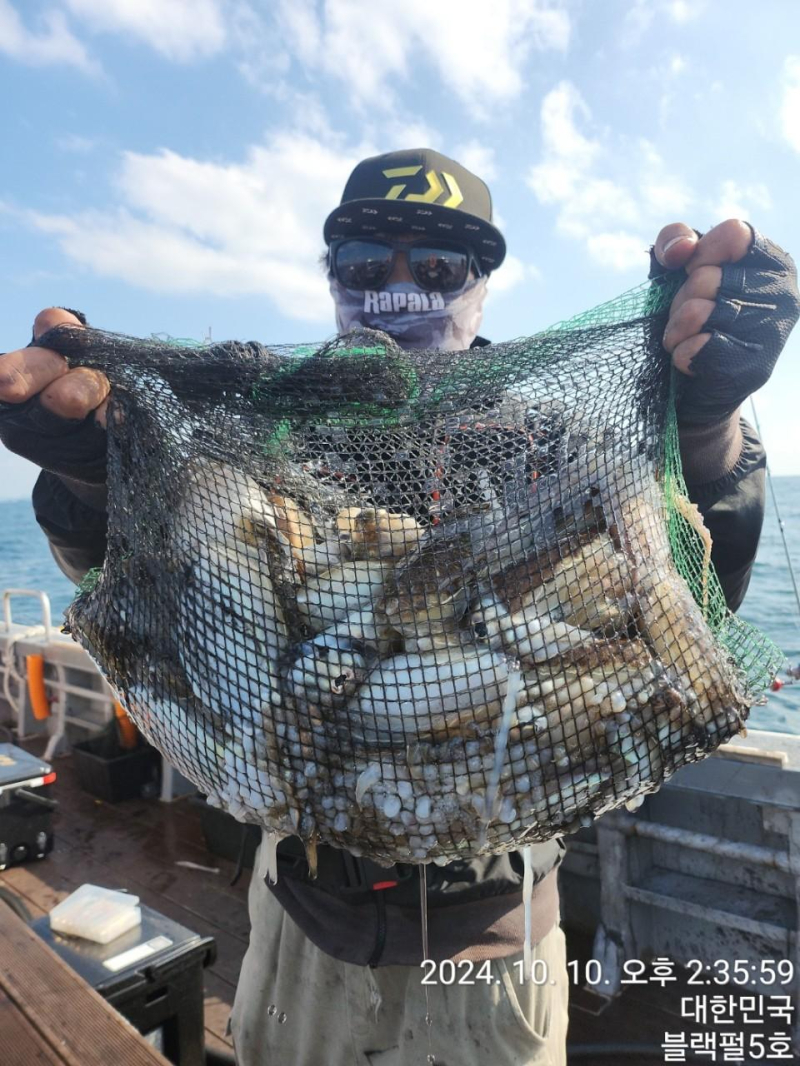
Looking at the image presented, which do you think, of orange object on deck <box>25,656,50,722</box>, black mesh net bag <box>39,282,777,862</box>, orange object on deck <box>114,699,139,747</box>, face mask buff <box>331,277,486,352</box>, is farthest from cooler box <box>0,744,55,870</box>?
face mask buff <box>331,277,486,352</box>

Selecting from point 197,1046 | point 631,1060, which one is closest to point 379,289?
point 197,1046

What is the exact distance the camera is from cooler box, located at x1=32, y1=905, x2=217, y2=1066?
99.0 inches

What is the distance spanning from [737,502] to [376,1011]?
1.74 m

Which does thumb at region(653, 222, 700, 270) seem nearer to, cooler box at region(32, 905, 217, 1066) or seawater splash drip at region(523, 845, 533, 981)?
seawater splash drip at region(523, 845, 533, 981)

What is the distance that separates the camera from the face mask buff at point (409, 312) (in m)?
2.54

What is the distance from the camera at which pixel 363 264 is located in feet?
8.48

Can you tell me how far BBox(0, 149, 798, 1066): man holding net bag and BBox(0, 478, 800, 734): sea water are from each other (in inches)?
30.5

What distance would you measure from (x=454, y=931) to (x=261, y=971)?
72 centimetres

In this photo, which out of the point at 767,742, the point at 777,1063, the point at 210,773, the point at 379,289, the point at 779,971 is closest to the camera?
the point at 210,773

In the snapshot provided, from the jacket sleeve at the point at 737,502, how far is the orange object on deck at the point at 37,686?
7349mm

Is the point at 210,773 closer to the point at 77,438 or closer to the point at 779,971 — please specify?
the point at 77,438

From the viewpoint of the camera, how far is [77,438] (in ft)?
5.47

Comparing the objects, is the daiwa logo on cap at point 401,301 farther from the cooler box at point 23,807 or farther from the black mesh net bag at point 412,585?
the cooler box at point 23,807

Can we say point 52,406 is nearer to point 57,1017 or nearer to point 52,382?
point 52,382
